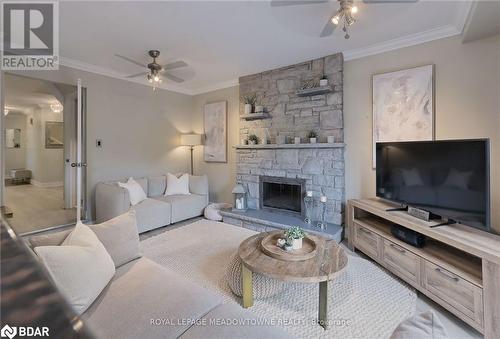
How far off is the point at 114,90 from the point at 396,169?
438 centimetres

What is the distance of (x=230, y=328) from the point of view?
1.09 m

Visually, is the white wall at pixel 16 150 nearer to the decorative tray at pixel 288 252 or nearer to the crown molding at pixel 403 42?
the decorative tray at pixel 288 252

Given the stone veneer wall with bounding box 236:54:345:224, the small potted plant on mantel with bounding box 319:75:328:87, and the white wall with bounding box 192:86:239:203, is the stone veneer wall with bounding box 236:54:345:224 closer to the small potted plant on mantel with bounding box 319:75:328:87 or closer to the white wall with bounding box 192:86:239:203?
the small potted plant on mantel with bounding box 319:75:328:87

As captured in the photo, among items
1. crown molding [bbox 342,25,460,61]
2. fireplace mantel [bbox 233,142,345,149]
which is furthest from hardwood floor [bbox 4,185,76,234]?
crown molding [bbox 342,25,460,61]

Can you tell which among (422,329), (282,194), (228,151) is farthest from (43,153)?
(422,329)

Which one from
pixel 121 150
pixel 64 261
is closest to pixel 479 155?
pixel 64 261

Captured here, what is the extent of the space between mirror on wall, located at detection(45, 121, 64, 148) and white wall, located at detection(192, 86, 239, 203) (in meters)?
4.66

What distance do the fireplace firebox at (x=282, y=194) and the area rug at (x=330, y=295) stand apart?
1178 mm

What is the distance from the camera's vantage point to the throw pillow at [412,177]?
224 cm

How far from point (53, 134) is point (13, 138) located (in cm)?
211

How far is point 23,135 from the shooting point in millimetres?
7879

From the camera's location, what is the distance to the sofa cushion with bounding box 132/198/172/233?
3.41m

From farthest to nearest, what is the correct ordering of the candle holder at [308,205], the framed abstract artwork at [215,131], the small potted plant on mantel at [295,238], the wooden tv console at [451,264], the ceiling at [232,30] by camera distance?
the framed abstract artwork at [215,131]
the candle holder at [308,205]
the ceiling at [232,30]
the small potted plant on mantel at [295,238]
the wooden tv console at [451,264]

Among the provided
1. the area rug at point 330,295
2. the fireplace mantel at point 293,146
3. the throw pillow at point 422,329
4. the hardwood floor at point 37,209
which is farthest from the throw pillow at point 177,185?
the throw pillow at point 422,329
